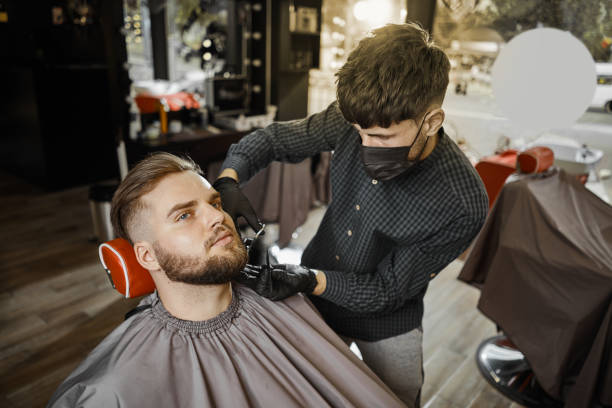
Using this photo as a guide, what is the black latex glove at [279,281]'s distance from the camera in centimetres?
116

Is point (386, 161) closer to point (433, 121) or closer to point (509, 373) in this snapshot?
point (433, 121)

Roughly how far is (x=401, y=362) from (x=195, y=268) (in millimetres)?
711

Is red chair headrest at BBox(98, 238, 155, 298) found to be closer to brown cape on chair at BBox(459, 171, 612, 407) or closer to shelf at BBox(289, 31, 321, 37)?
brown cape on chair at BBox(459, 171, 612, 407)

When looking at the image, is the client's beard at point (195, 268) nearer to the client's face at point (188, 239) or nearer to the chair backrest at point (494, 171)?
the client's face at point (188, 239)

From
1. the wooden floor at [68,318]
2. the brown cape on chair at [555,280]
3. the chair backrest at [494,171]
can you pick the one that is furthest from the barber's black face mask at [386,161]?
the chair backrest at [494,171]

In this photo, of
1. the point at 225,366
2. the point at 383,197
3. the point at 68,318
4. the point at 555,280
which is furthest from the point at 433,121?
the point at 68,318

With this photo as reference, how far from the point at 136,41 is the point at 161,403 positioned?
Result: 4.11m

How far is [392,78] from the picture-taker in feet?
3.15

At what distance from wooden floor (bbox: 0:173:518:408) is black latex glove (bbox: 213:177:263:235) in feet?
4.18

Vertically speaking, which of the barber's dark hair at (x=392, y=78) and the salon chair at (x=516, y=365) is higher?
the barber's dark hair at (x=392, y=78)

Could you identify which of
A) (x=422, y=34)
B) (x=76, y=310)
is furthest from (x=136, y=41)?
(x=422, y=34)

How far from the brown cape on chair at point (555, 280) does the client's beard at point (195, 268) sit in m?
1.32

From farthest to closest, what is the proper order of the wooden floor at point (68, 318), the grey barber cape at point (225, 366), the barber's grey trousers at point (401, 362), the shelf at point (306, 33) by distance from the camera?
1. the shelf at point (306, 33)
2. the wooden floor at point (68, 318)
3. the barber's grey trousers at point (401, 362)
4. the grey barber cape at point (225, 366)

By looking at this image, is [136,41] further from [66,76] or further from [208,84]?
[208,84]
